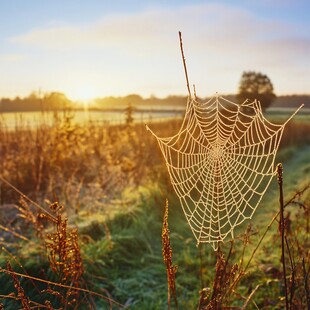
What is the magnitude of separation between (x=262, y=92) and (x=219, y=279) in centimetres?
5582

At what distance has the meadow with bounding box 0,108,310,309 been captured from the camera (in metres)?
2.16

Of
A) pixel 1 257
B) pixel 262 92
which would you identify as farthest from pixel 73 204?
pixel 262 92

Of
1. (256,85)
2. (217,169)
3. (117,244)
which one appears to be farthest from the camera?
(256,85)

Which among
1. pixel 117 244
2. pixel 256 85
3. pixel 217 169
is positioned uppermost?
pixel 256 85

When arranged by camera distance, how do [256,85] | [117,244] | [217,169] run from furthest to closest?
[256,85] → [117,244] → [217,169]

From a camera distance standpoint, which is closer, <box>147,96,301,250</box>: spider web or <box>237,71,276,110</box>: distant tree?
<box>147,96,301,250</box>: spider web

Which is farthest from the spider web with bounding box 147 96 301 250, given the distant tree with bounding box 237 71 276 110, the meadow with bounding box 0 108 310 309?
the distant tree with bounding box 237 71 276 110

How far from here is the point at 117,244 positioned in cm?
484

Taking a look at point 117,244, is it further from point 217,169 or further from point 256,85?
point 256,85

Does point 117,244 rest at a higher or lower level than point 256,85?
lower

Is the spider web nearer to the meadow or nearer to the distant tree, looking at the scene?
the meadow

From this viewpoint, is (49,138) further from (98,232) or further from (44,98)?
(98,232)

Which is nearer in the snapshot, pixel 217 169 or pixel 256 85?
pixel 217 169

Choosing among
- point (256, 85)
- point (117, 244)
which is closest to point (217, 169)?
point (117, 244)
